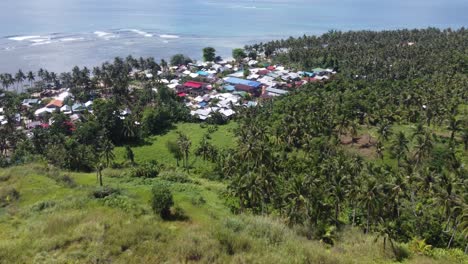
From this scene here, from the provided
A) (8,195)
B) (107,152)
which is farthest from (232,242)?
(107,152)

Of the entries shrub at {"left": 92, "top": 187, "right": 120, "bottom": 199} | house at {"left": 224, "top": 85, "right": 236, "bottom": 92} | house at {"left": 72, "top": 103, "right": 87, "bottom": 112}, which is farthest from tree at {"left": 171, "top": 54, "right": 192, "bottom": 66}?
shrub at {"left": 92, "top": 187, "right": 120, "bottom": 199}

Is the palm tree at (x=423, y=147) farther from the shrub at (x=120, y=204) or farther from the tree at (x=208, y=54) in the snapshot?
the tree at (x=208, y=54)

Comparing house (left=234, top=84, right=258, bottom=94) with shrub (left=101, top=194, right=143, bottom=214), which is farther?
house (left=234, top=84, right=258, bottom=94)

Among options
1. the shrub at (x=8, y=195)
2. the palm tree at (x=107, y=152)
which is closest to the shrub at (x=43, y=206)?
the shrub at (x=8, y=195)

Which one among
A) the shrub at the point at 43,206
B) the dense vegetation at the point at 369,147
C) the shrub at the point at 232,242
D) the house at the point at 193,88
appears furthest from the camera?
the house at the point at 193,88

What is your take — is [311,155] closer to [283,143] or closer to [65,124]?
[283,143]

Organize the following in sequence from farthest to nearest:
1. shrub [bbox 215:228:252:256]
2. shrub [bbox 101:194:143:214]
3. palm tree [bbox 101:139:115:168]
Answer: palm tree [bbox 101:139:115:168] → shrub [bbox 101:194:143:214] → shrub [bbox 215:228:252:256]

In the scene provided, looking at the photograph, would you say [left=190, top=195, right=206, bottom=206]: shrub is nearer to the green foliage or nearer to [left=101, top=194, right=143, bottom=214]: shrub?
[left=101, top=194, right=143, bottom=214]: shrub
